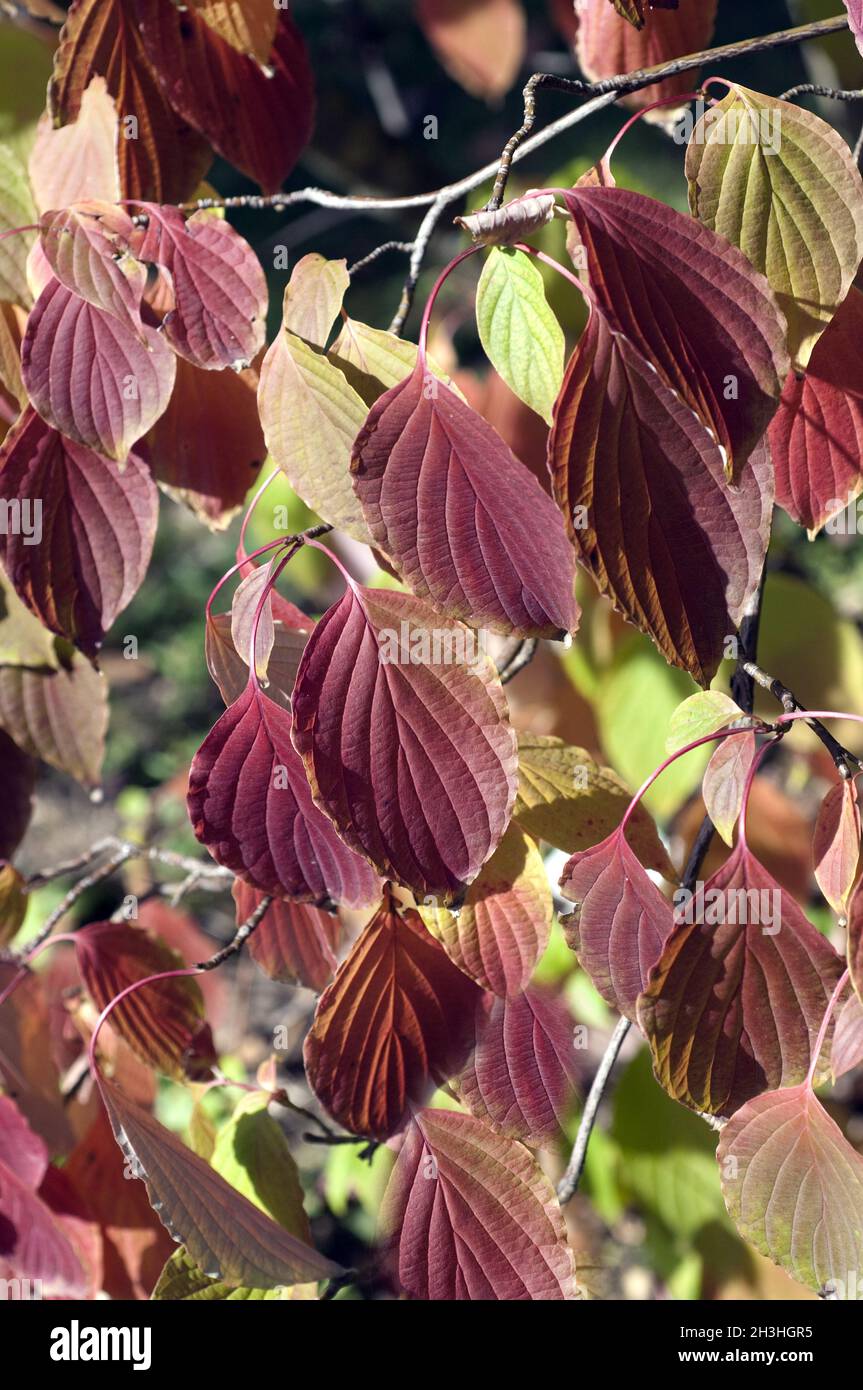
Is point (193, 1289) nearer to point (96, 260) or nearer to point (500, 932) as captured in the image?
point (500, 932)

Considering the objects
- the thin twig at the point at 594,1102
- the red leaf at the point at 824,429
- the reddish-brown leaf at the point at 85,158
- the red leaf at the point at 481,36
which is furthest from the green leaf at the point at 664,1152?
the red leaf at the point at 481,36

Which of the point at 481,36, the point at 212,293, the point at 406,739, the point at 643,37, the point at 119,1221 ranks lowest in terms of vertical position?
the point at 119,1221

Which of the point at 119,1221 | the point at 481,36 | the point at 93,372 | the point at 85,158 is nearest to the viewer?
the point at 93,372

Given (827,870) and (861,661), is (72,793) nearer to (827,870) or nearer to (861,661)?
(861,661)

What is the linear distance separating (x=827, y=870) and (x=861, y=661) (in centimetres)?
73

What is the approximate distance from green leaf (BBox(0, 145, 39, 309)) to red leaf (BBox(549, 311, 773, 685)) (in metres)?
0.38

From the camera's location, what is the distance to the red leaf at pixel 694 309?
0.50 metres

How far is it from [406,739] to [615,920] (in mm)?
132

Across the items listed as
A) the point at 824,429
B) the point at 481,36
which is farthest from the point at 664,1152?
the point at 481,36

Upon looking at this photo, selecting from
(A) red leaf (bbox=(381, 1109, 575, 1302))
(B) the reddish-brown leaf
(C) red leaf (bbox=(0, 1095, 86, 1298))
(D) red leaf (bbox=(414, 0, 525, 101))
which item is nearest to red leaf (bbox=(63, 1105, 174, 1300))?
(C) red leaf (bbox=(0, 1095, 86, 1298))

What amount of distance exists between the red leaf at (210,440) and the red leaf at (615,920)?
0.32m

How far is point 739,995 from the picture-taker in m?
0.54

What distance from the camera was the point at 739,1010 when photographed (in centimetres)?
54

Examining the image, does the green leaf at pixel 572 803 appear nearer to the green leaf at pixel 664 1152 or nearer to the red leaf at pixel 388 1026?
the red leaf at pixel 388 1026
